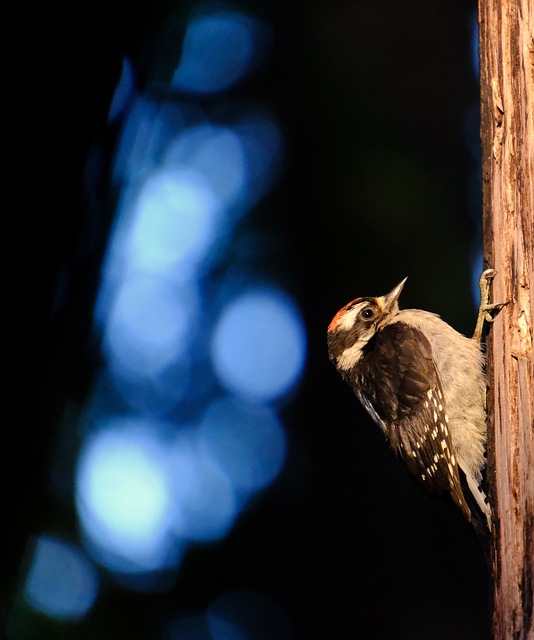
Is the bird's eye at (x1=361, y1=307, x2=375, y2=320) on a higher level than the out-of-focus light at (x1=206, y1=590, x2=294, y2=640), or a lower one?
A: higher

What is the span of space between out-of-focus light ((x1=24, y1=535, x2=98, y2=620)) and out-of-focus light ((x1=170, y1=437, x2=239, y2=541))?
1.18 m

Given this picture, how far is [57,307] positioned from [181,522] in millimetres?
7418

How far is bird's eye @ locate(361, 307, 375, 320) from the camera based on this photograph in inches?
150

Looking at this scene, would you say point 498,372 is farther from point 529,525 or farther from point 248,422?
point 248,422

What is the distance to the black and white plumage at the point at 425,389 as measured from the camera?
325cm

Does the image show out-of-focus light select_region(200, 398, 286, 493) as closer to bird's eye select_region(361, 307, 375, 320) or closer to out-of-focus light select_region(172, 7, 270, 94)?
bird's eye select_region(361, 307, 375, 320)

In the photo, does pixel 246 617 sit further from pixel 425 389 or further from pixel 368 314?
pixel 425 389

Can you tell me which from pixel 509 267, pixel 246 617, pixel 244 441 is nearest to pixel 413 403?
pixel 509 267

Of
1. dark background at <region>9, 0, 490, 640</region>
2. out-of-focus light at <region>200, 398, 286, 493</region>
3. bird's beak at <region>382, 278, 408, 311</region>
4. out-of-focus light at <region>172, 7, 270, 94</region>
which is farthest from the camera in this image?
out-of-focus light at <region>172, 7, 270, 94</region>

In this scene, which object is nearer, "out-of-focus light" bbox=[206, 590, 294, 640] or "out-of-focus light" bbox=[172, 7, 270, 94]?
"out-of-focus light" bbox=[206, 590, 294, 640]

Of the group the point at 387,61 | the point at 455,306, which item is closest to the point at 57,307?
the point at 455,306

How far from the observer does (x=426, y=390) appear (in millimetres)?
3422

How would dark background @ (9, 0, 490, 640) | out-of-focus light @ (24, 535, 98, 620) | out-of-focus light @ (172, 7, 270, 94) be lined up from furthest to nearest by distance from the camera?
1. out-of-focus light @ (172, 7, 270, 94)
2. out-of-focus light @ (24, 535, 98, 620)
3. dark background @ (9, 0, 490, 640)

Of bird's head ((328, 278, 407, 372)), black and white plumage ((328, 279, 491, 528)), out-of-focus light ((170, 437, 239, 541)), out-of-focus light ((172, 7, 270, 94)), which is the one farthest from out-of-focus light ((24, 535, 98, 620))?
out-of-focus light ((172, 7, 270, 94))
